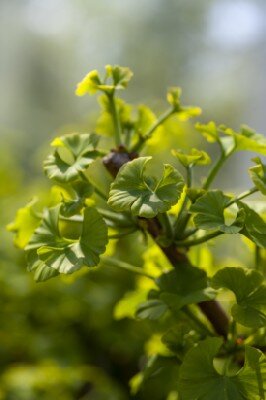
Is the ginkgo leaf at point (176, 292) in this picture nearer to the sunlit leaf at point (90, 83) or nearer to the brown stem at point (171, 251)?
the brown stem at point (171, 251)

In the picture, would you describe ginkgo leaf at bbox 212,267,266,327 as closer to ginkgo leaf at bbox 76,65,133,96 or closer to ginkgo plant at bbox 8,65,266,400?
ginkgo plant at bbox 8,65,266,400

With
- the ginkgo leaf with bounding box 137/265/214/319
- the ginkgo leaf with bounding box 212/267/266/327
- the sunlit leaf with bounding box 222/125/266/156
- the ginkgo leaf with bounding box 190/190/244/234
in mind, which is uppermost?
the sunlit leaf with bounding box 222/125/266/156

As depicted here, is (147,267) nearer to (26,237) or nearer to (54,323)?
(26,237)

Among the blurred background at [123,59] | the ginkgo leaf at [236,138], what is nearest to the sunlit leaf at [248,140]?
the ginkgo leaf at [236,138]

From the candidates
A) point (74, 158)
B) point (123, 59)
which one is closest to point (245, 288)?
point (74, 158)

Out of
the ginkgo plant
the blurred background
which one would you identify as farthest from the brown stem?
the blurred background

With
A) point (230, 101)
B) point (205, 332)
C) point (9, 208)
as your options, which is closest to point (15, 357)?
point (9, 208)
